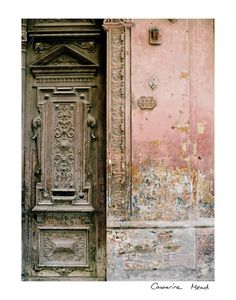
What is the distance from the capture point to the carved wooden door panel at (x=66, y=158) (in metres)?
4.57

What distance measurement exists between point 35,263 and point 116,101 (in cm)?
191

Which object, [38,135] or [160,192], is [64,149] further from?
[160,192]

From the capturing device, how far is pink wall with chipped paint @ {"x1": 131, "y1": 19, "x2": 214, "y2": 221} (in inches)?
167

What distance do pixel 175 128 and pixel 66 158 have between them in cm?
119

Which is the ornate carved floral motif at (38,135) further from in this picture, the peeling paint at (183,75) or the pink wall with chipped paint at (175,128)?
Answer: the peeling paint at (183,75)

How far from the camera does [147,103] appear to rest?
4.26 m

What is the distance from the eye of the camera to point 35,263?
15.0 ft

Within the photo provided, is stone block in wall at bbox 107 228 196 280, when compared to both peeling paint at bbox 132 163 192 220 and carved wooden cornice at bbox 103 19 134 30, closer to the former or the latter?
peeling paint at bbox 132 163 192 220

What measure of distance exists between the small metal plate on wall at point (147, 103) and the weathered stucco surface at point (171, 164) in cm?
4

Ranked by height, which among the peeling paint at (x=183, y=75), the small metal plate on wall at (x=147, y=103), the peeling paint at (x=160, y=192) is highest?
the peeling paint at (x=183, y=75)

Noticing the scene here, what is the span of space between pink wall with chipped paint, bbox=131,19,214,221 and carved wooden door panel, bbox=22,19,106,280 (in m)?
0.51

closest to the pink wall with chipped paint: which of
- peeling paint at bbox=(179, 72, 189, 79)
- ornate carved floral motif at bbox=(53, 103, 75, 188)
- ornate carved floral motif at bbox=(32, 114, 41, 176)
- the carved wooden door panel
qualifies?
peeling paint at bbox=(179, 72, 189, 79)
